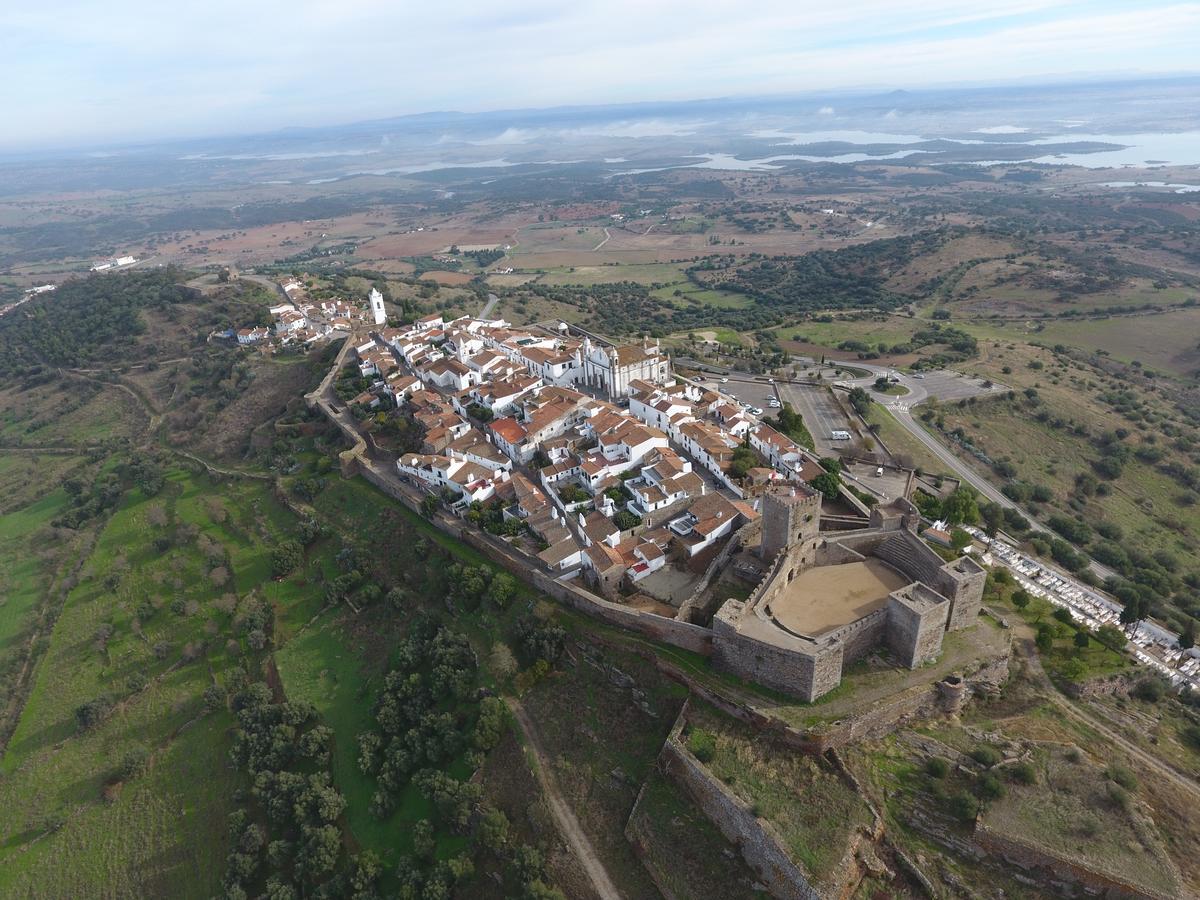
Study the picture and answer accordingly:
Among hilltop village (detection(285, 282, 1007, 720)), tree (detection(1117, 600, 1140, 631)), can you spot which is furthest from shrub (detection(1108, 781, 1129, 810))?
tree (detection(1117, 600, 1140, 631))

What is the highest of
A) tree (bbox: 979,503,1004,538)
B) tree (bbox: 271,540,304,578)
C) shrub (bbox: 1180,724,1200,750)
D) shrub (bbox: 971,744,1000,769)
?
shrub (bbox: 971,744,1000,769)

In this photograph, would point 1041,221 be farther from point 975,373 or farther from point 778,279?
point 975,373

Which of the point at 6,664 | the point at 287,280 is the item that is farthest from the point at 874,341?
the point at 6,664

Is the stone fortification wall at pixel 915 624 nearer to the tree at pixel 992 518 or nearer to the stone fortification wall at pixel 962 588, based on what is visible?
the stone fortification wall at pixel 962 588

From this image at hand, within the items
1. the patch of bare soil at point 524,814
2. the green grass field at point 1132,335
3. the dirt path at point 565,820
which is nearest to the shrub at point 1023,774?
the dirt path at point 565,820

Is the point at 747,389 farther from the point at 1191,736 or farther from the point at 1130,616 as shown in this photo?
the point at 1191,736

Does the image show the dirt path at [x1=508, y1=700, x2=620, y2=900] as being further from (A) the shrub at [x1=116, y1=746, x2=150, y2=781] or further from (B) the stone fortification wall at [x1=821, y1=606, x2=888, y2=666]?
(A) the shrub at [x1=116, y1=746, x2=150, y2=781]

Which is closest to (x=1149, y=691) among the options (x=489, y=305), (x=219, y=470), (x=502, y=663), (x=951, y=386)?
(x=502, y=663)
